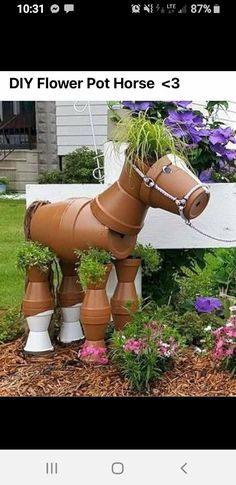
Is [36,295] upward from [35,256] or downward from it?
downward

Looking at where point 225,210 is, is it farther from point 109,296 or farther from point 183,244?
point 109,296

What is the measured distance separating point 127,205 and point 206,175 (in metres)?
0.51

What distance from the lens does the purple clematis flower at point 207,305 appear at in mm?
2107

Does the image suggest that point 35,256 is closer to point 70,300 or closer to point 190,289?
point 70,300

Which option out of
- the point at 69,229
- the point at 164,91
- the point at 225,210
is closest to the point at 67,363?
the point at 69,229

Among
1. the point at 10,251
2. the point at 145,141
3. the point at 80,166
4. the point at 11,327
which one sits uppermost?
the point at 145,141

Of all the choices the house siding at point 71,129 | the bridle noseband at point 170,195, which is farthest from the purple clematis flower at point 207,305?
the house siding at point 71,129

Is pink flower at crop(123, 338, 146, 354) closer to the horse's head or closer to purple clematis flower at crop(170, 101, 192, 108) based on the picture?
the horse's head

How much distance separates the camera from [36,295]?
6.22 ft

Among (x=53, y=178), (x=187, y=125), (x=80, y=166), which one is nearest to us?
(x=187, y=125)

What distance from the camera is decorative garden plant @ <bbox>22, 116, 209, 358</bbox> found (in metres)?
1.63

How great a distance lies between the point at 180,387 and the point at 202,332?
1.15 ft

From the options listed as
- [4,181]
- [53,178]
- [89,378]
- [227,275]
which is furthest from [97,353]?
[4,181]
